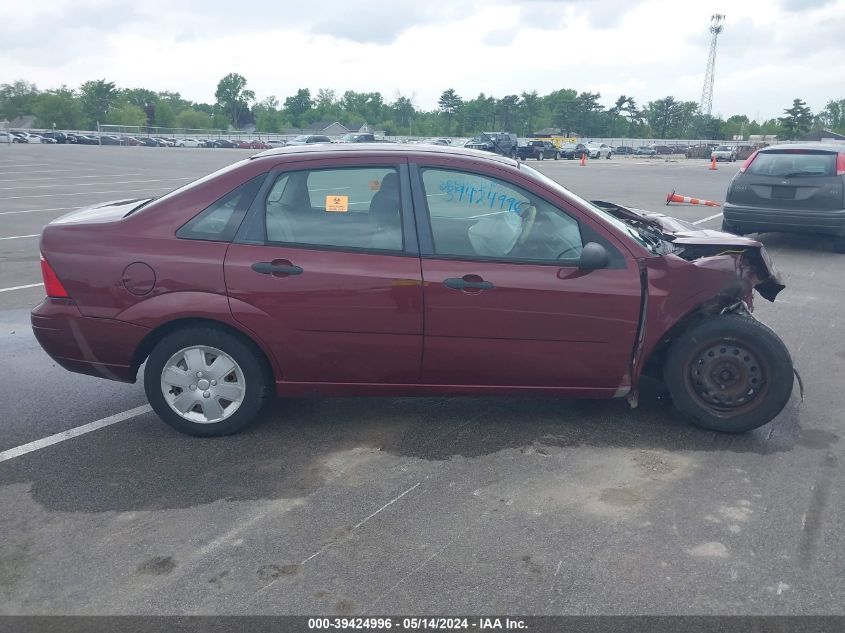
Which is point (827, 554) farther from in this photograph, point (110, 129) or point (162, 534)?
point (110, 129)

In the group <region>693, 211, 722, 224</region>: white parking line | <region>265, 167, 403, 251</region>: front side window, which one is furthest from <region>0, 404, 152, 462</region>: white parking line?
<region>693, 211, 722, 224</region>: white parking line

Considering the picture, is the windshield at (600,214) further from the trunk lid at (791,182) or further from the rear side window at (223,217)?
the trunk lid at (791,182)

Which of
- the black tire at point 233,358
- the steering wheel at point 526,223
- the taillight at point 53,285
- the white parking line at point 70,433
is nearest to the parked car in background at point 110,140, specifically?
the white parking line at point 70,433

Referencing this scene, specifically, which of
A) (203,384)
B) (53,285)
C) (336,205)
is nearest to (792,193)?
(336,205)

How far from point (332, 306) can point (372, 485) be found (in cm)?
102

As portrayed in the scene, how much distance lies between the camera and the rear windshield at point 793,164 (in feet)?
35.0

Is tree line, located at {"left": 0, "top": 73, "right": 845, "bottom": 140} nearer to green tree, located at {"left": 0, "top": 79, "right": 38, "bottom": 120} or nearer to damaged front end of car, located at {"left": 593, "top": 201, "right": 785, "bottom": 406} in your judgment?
green tree, located at {"left": 0, "top": 79, "right": 38, "bottom": 120}

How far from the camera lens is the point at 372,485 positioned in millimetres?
3932

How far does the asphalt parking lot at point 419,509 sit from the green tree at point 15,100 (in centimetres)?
13970

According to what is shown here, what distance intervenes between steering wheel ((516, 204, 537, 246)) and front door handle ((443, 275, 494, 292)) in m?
0.32

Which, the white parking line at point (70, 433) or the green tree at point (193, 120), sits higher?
the green tree at point (193, 120)

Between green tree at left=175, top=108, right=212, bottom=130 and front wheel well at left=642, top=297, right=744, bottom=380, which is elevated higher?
green tree at left=175, top=108, right=212, bottom=130

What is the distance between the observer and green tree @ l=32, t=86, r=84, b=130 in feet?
372

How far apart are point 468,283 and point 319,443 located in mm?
1286
